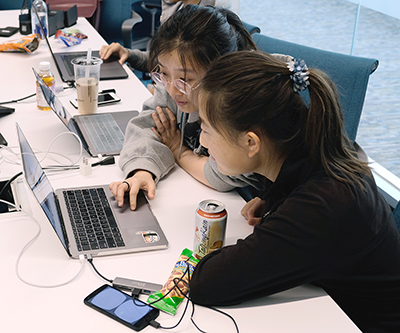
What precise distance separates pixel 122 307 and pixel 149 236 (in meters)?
0.24

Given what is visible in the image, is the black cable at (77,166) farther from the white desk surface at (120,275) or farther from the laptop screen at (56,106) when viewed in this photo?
the laptop screen at (56,106)

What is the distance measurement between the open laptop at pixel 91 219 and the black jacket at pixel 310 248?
213mm

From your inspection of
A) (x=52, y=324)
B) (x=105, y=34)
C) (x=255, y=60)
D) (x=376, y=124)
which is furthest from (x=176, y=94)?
(x=105, y=34)

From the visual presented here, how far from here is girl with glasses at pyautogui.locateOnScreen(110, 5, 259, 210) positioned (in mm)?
1271

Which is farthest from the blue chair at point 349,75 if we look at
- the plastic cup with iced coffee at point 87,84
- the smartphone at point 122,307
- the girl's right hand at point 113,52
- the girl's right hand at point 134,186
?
the girl's right hand at point 113,52

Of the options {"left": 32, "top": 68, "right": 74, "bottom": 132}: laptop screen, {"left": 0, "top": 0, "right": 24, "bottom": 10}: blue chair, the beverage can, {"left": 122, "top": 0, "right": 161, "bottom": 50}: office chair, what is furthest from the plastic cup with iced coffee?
{"left": 0, "top": 0, "right": 24, "bottom": 10}: blue chair

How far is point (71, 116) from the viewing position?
1.73 m

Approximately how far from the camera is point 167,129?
1.51 m

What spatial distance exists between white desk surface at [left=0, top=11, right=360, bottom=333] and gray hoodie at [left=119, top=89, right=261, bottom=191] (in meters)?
0.04

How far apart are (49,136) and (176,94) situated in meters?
0.54

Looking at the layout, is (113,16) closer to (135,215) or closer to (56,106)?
(56,106)

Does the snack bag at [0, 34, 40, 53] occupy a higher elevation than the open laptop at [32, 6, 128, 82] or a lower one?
lower

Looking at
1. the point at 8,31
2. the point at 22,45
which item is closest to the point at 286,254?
the point at 22,45

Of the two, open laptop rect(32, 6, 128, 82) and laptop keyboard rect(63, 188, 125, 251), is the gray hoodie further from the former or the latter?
open laptop rect(32, 6, 128, 82)
